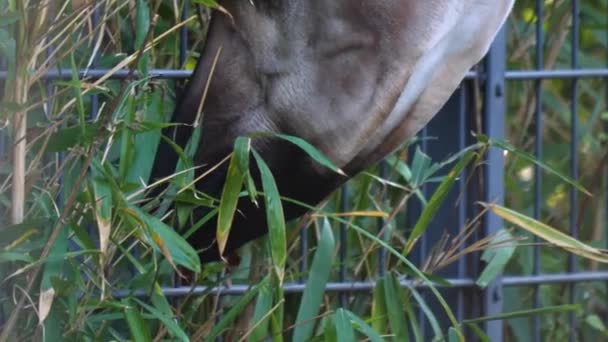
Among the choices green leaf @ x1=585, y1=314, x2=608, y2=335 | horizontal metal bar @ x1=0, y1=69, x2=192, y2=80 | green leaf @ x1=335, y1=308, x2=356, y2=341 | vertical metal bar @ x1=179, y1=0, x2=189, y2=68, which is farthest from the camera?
green leaf @ x1=585, y1=314, x2=608, y2=335

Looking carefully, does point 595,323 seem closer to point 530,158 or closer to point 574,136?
point 574,136

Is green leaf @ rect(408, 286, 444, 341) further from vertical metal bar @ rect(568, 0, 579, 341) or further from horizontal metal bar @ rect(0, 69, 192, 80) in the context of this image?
vertical metal bar @ rect(568, 0, 579, 341)

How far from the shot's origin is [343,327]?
1637mm

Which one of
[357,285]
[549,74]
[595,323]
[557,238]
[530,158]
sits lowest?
[595,323]

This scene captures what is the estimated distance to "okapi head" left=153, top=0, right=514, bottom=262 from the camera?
1.51m

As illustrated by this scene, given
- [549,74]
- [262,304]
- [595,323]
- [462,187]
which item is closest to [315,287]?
[262,304]

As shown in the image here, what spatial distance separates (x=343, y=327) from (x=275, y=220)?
19 cm

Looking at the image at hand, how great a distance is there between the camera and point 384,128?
61.8 inches

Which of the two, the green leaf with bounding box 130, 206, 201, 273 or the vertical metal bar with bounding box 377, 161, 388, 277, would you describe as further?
the vertical metal bar with bounding box 377, 161, 388, 277

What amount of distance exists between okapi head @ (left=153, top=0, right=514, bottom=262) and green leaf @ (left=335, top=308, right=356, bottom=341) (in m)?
0.17

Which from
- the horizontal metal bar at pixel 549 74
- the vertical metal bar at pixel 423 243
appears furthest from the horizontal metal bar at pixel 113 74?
the horizontal metal bar at pixel 549 74

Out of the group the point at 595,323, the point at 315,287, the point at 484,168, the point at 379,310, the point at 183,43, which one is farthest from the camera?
Answer: the point at 595,323

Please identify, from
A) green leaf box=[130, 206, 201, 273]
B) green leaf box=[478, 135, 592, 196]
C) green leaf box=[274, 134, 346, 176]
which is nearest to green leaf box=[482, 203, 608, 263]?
green leaf box=[478, 135, 592, 196]

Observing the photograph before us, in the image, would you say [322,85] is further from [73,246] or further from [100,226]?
[73,246]
